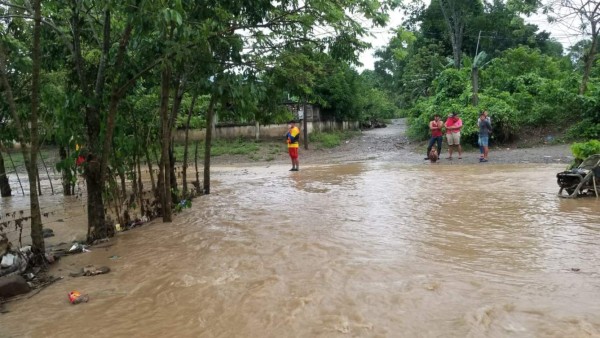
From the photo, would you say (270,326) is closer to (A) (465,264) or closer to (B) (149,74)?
(A) (465,264)

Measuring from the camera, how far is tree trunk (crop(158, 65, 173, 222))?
6.77m

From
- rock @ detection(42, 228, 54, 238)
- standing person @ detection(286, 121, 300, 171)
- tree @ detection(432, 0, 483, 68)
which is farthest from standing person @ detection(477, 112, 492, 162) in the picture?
tree @ detection(432, 0, 483, 68)

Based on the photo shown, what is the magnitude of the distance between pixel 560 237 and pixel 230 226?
456 centimetres

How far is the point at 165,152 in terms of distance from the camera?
7.21 m

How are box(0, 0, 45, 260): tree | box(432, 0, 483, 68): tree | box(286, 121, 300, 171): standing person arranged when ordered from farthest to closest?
1. box(432, 0, 483, 68): tree
2. box(286, 121, 300, 171): standing person
3. box(0, 0, 45, 260): tree

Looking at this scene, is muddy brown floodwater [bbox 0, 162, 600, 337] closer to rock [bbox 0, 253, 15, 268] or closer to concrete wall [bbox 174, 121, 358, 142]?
rock [bbox 0, 253, 15, 268]

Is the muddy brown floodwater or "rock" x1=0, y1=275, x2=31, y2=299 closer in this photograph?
the muddy brown floodwater

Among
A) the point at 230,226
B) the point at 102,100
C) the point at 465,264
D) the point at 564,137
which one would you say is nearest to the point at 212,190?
the point at 230,226

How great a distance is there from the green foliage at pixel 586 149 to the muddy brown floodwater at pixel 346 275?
1306mm

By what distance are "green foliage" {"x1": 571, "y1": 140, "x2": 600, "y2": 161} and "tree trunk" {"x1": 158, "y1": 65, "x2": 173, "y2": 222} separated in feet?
25.3

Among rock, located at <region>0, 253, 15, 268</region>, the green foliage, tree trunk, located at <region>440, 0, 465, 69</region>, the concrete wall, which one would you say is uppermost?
tree trunk, located at <region>440, 0, 465, 69</region>

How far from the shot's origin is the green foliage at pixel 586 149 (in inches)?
349

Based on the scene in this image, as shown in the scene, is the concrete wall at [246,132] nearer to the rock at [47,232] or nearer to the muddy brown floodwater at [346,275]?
the muddy brown floodwater at [346,275]

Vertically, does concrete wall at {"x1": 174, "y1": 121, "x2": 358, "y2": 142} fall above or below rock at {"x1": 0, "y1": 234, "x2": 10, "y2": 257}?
above
